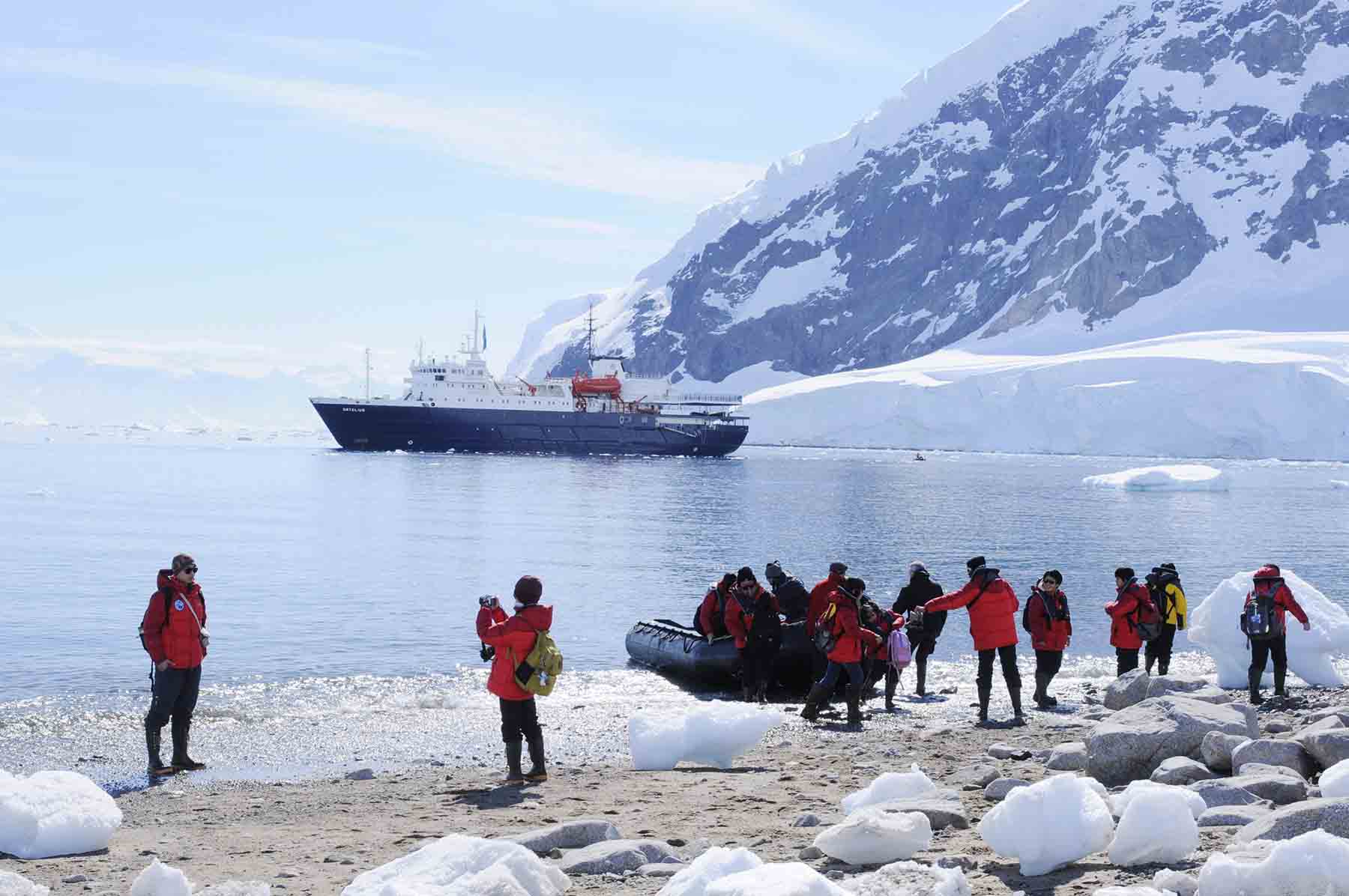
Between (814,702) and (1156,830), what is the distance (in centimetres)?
696

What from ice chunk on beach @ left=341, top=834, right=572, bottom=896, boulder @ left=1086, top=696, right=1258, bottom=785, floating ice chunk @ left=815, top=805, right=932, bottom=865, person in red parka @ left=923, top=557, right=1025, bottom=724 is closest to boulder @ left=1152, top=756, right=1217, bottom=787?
boulder @ left=1086, top=696, right=1258, bottom=785

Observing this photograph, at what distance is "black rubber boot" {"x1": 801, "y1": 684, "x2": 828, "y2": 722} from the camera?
13.3 meters

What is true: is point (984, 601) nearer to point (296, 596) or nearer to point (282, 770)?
point (282, 770)

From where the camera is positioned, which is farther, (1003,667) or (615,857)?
(1003,667)

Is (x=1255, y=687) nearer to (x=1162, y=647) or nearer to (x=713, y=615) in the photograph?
(x=1162, y=647)

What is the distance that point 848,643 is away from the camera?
41.4 ft

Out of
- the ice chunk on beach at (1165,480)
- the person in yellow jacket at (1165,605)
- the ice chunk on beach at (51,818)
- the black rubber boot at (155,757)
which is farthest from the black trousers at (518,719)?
the ice chunk on beach at (1165,480)

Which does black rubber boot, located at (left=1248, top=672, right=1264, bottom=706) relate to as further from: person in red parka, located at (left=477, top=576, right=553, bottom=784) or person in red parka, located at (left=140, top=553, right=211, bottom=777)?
person in red parka, located at (left=140, top=553, right=211, bottom=777)

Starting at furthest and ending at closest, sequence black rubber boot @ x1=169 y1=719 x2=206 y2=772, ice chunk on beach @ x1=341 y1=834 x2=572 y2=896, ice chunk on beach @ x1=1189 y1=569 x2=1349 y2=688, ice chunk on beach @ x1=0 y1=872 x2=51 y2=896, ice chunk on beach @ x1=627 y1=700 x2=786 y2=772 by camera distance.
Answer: ice chunk on beach @ x1=1189 y1=569 x2=1349 y2=688 → black rubber boot @ x1=169 y1=719 x2=206 y2=772 → ice chunk on beach @ x1=627 y1=700 x2=786 y2=772 → ice chunk on beach @ x1=0 y1=872 x2=51 y2=896 → ice chunk on beach @ x1=341 y1=834 x2=572 y2=896

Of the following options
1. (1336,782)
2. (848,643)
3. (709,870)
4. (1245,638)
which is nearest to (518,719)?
(848,643)

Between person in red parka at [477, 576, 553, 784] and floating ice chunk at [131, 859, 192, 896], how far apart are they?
10.8 feet

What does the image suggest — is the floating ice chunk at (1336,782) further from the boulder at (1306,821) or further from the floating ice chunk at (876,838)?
the floating ice chunk at (876,838)

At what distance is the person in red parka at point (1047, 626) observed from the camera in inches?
554

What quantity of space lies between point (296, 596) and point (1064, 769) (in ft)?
58.4
